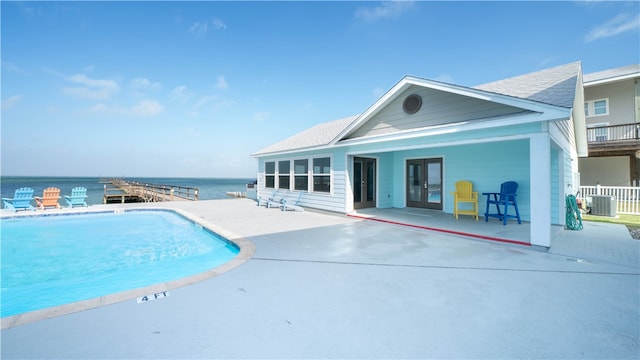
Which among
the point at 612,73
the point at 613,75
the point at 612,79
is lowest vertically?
the point at 612,79

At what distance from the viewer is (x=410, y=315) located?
8.72 ft

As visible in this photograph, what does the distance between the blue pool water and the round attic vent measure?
5.70 meters

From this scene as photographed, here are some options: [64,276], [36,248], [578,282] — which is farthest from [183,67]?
[578,282]

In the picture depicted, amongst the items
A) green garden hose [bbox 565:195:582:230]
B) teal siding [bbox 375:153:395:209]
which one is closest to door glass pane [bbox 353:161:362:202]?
teal siding [bbox 375:153:395:209]

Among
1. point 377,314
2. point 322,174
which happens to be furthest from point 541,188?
point 322,174

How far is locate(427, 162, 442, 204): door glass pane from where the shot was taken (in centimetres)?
968

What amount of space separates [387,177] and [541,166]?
5.96 m

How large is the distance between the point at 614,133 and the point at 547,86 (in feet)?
46.1

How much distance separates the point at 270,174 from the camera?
13.7 m

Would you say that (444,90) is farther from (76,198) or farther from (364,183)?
(76,198)

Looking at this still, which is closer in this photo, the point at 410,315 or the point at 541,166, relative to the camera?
the point at 410,315

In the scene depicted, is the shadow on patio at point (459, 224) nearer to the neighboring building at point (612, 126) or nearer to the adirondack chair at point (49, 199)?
the neighboring building at point (612, 126)

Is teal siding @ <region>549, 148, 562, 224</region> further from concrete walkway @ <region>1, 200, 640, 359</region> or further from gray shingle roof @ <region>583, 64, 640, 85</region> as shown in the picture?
gray shingle roof @ <region>583, 64, 640, 85</region>

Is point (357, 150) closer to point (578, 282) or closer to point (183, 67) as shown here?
point (578, 282)
